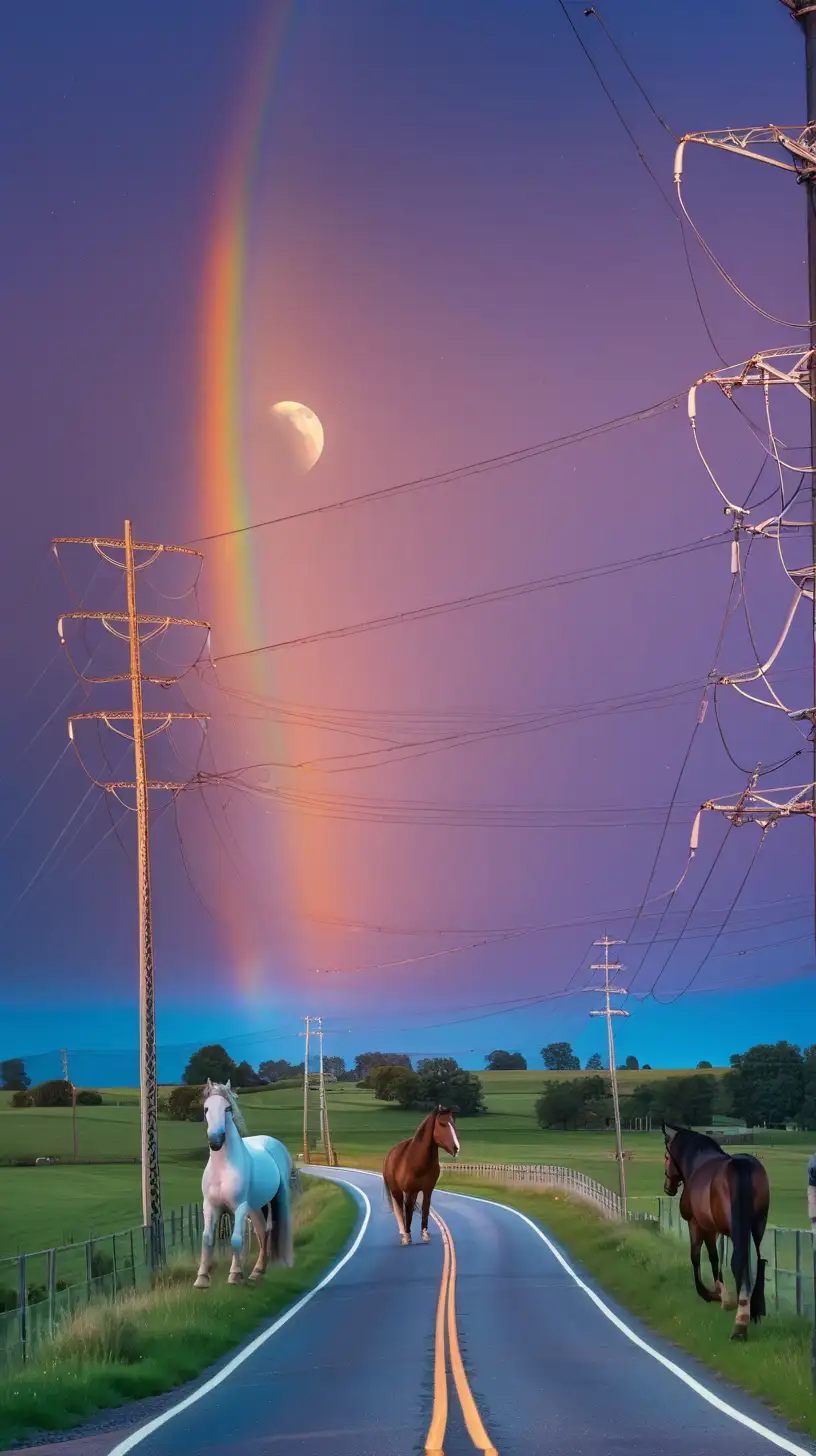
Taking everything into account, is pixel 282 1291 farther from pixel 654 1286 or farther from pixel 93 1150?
pixel 93 1150

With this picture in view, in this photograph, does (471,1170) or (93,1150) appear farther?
(93,1150)

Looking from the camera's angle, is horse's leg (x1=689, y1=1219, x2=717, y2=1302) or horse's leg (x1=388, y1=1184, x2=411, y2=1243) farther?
horse's leg (x1=388, y1=1184, x2=411, y2=1243)

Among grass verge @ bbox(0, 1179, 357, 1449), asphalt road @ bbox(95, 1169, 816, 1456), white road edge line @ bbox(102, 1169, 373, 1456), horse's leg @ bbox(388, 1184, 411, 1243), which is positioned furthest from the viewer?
horse's leg @ bbox(388, 1184, 411, 1243)

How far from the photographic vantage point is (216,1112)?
30375 millimetres

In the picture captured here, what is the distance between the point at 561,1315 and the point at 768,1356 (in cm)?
917

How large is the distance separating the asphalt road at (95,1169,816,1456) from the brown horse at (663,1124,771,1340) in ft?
4.60

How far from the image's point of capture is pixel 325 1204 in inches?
2965

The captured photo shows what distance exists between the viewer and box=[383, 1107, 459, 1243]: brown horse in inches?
1553

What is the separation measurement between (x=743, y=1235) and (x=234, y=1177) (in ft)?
34.2

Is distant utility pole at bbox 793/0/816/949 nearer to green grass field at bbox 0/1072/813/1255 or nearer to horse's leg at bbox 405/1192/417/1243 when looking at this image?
horse's leg at bbox 405/1192/417/1243

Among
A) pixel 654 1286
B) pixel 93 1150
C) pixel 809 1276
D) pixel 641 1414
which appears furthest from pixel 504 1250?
pixel 93 1150

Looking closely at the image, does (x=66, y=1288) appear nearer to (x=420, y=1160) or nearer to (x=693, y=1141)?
(x=693, y=1141)

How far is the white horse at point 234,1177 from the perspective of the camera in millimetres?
30094

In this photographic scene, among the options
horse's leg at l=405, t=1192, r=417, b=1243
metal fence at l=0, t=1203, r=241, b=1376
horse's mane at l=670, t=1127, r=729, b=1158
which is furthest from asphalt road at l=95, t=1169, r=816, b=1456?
horse's leg at l=405, t=1192, r=417, b=1243
